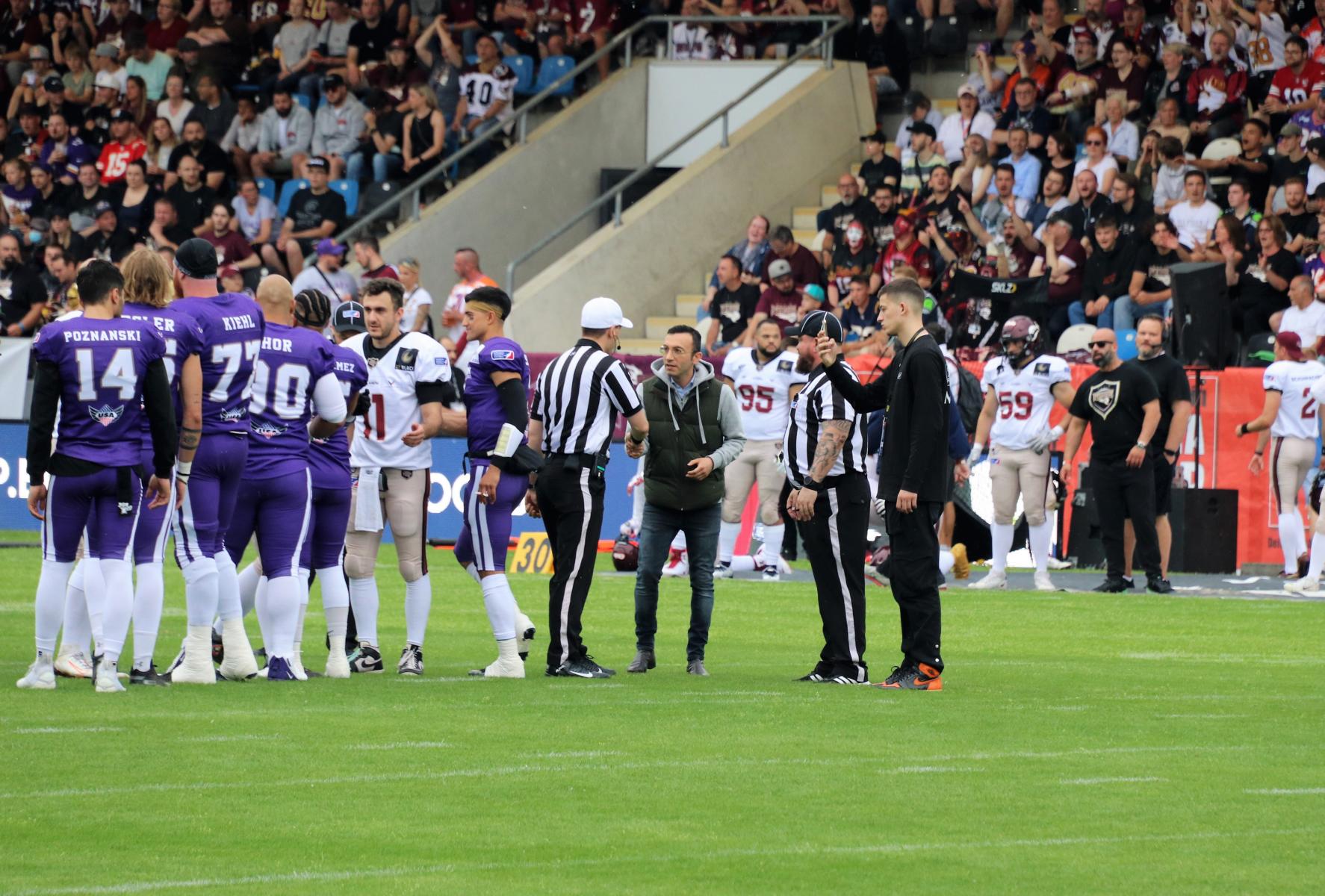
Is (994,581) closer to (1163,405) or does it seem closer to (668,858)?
(1163,405)

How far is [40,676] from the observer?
33.3 feet

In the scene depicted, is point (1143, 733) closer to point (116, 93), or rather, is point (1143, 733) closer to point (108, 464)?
point (108, 464)

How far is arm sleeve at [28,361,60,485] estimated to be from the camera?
382 inches

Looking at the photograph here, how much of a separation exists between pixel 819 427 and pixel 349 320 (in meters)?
2.72

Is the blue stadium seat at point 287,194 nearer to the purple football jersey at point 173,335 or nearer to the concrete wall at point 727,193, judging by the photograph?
the concrete wall at point 727,193

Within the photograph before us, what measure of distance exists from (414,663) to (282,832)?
15.8ft

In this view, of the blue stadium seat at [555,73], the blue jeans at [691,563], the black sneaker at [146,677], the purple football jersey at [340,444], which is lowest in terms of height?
Result: the black sneaker at [146,677]

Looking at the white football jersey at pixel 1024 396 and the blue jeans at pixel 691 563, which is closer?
the blue jeans at pixel 691 563

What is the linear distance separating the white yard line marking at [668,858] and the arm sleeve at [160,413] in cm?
425

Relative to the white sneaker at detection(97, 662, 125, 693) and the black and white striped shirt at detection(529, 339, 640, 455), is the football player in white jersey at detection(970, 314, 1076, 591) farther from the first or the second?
the white sneaker at detection(97, 662, 125, 693)

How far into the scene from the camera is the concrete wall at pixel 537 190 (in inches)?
1128

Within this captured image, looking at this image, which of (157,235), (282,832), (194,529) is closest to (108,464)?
(194,529)

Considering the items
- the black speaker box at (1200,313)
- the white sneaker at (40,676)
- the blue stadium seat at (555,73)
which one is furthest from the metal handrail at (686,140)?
the white sneaker at (40,676)

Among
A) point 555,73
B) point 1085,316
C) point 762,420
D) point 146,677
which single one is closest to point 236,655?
point 146,677
